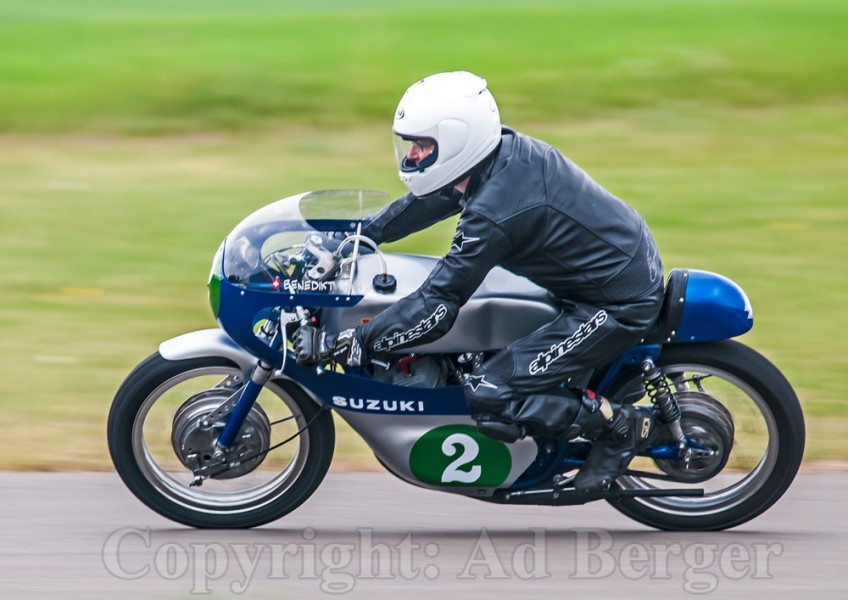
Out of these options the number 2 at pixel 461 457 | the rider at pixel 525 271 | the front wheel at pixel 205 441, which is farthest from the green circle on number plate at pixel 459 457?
the front wheel at pixel 205 441

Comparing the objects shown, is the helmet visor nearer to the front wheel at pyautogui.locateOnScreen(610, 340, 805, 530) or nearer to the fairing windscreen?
the fairing windscreen

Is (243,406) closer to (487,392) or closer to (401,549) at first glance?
(401,549)

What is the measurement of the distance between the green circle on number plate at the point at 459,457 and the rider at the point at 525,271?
0.38ft

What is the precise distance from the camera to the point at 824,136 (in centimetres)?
1281

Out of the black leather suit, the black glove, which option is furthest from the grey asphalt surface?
the black glove

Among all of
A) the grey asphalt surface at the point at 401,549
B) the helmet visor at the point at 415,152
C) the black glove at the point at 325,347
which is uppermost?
the helmet visor at the point at 415,152

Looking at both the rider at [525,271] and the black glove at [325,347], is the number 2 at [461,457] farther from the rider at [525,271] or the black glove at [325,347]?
the black glove at [325,347]

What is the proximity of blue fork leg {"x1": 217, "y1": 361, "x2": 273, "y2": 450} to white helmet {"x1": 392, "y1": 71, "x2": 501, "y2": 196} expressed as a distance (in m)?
0.93

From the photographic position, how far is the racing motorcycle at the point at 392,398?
5375 mm

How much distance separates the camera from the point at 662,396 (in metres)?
5.45

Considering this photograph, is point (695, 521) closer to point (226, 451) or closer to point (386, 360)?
point (386, 360)

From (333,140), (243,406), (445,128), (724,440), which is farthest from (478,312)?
(333,140)

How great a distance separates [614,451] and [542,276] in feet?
2.39

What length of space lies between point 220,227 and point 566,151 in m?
3.43
